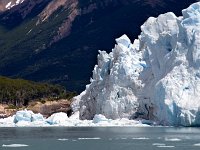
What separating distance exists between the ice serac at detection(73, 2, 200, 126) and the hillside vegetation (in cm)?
4182

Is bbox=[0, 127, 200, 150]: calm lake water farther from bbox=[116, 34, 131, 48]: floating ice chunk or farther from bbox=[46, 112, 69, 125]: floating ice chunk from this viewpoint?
bbox=[116, 34, 131, 48]: floating ice chunk

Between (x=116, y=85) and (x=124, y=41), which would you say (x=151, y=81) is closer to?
(x=116, y=85)

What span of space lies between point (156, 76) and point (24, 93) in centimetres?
6888

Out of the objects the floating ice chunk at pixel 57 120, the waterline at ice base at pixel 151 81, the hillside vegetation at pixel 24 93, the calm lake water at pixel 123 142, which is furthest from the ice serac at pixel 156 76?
the hillside vegetation at pixel 24 93

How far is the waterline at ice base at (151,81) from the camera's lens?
9700cm

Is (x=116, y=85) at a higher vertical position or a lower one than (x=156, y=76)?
lower

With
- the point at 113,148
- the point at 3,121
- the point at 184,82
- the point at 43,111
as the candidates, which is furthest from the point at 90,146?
the point at 43,111

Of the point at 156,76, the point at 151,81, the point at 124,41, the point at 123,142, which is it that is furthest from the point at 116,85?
the point at 123,142

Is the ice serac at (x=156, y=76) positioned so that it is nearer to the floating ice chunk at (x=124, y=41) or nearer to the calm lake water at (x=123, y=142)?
the floating ice chunk at (x=124, y=41)

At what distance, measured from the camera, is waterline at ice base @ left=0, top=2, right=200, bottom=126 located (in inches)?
3819

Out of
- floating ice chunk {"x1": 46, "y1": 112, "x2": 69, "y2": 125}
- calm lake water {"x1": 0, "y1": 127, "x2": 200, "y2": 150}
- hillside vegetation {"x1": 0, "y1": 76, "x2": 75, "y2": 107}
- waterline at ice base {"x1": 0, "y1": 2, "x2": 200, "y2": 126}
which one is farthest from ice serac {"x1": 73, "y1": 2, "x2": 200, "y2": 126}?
hillside vegetation {"x1": 0, "y1": 76, "x2": 75, "y2": 107}

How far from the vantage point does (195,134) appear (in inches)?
3287

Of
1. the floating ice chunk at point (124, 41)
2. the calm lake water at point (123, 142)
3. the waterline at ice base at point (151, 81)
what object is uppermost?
the floating ice chunk at point (124, 41)

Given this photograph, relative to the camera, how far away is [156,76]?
105 metres
